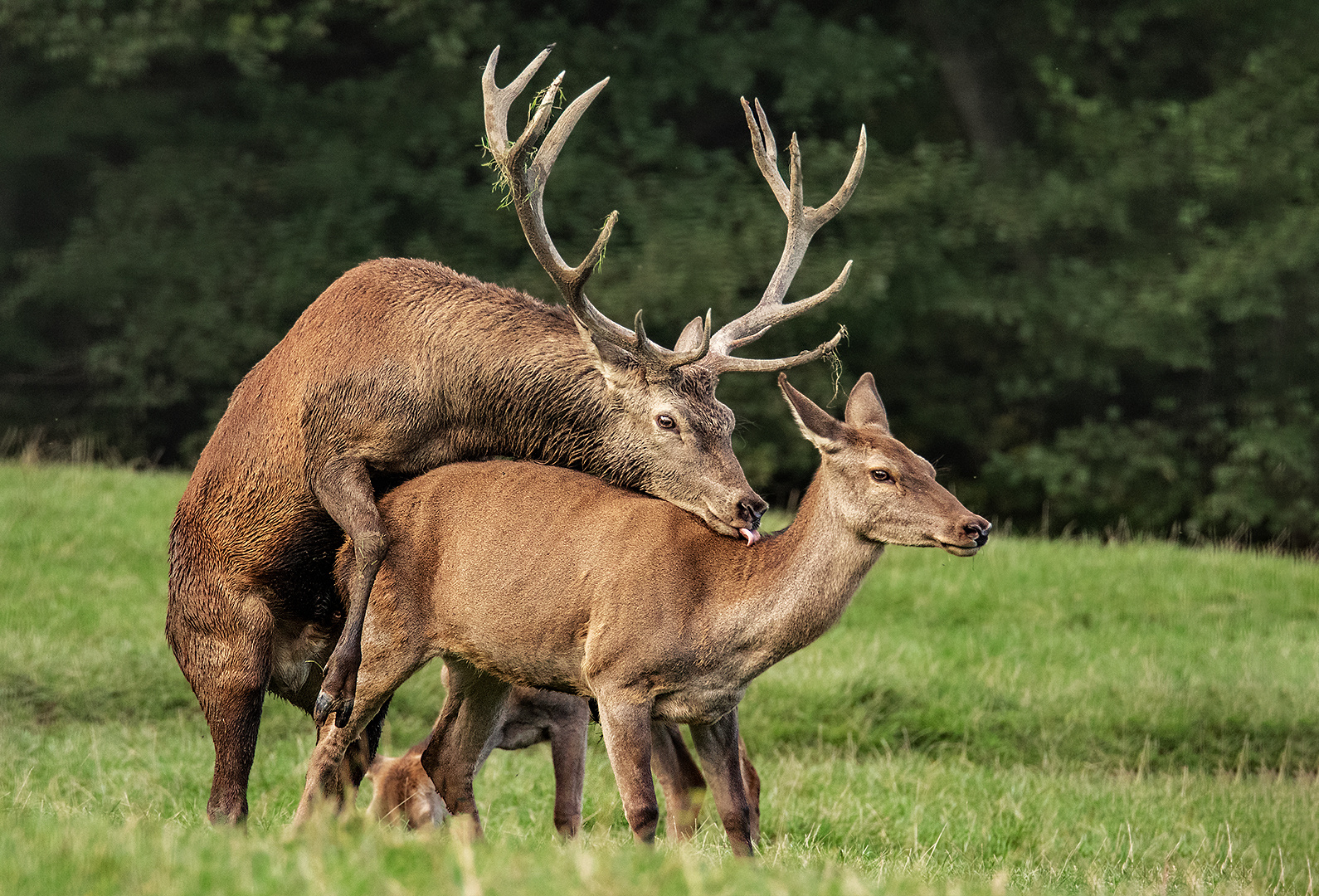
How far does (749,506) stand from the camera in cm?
538

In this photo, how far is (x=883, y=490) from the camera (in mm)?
5285

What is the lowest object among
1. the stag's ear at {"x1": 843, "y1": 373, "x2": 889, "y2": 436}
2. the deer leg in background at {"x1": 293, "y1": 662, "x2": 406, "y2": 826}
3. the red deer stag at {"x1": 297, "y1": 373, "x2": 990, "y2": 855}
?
the deer leg in background at {"x1": 293, "y1": 662, "x2": 406, "y2": 826}

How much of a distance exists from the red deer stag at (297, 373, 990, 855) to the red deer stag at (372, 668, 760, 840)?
763 mm

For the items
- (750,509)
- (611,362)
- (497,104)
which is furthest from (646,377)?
(497,104)

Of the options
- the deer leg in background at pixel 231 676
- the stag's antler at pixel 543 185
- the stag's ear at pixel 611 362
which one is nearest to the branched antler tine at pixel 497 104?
the stag's antler at pixel 543 185

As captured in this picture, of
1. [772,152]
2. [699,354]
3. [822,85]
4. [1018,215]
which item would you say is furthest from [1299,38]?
[699,354]

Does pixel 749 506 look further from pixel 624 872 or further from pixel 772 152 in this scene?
pixel 624 872

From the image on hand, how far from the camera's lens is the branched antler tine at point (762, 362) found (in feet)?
18.4

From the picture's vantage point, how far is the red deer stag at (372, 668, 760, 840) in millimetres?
6344

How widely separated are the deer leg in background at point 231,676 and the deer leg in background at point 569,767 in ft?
4.09

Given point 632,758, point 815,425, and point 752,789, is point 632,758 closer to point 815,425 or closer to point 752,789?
point 752,789

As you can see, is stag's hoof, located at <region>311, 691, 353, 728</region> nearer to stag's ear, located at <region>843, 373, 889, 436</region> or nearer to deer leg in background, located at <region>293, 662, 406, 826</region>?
deer leg in background, located at <region>293, 662, 406, 826</region>

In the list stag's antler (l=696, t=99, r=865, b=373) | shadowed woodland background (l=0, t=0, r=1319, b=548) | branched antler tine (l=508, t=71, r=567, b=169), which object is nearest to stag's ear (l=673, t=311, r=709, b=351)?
stag's antler (l=696, t=99, r=865, b=373)

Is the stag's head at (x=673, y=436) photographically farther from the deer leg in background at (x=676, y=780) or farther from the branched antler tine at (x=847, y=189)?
the branched antler tine at (x=847, y=189)
